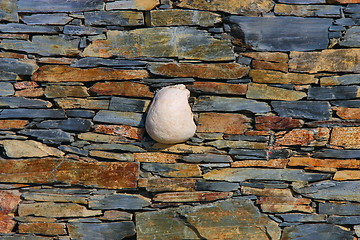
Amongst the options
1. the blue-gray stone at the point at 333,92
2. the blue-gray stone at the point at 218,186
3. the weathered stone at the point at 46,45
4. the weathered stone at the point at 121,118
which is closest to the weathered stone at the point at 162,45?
the weathered stone at the point at 46,45

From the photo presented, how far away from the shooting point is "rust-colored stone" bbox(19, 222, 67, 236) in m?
3.51

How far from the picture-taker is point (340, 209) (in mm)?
3385

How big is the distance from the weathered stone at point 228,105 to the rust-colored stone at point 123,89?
393mm

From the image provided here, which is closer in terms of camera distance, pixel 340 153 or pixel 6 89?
pixel 340 153

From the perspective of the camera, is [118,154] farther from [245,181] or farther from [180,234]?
[245,181]

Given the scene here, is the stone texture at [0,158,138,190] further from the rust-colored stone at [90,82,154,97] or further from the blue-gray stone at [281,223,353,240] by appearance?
the blue-gray stone at [281,223,353,240]

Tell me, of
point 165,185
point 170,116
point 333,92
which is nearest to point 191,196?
point 165,185

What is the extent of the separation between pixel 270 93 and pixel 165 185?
42.2 inches

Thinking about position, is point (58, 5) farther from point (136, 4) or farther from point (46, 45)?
point (136, 4)

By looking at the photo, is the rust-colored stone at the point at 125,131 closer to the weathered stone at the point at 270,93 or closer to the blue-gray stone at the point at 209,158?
the blue-gray stone at the point at 209,158

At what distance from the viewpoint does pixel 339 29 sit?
10.7 ft

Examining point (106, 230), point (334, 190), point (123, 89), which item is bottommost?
point (106, 230)

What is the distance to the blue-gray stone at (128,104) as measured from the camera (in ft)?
11.2

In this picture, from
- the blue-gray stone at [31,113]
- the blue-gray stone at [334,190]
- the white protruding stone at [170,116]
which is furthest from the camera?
the blue-gray stone at [31,113]
